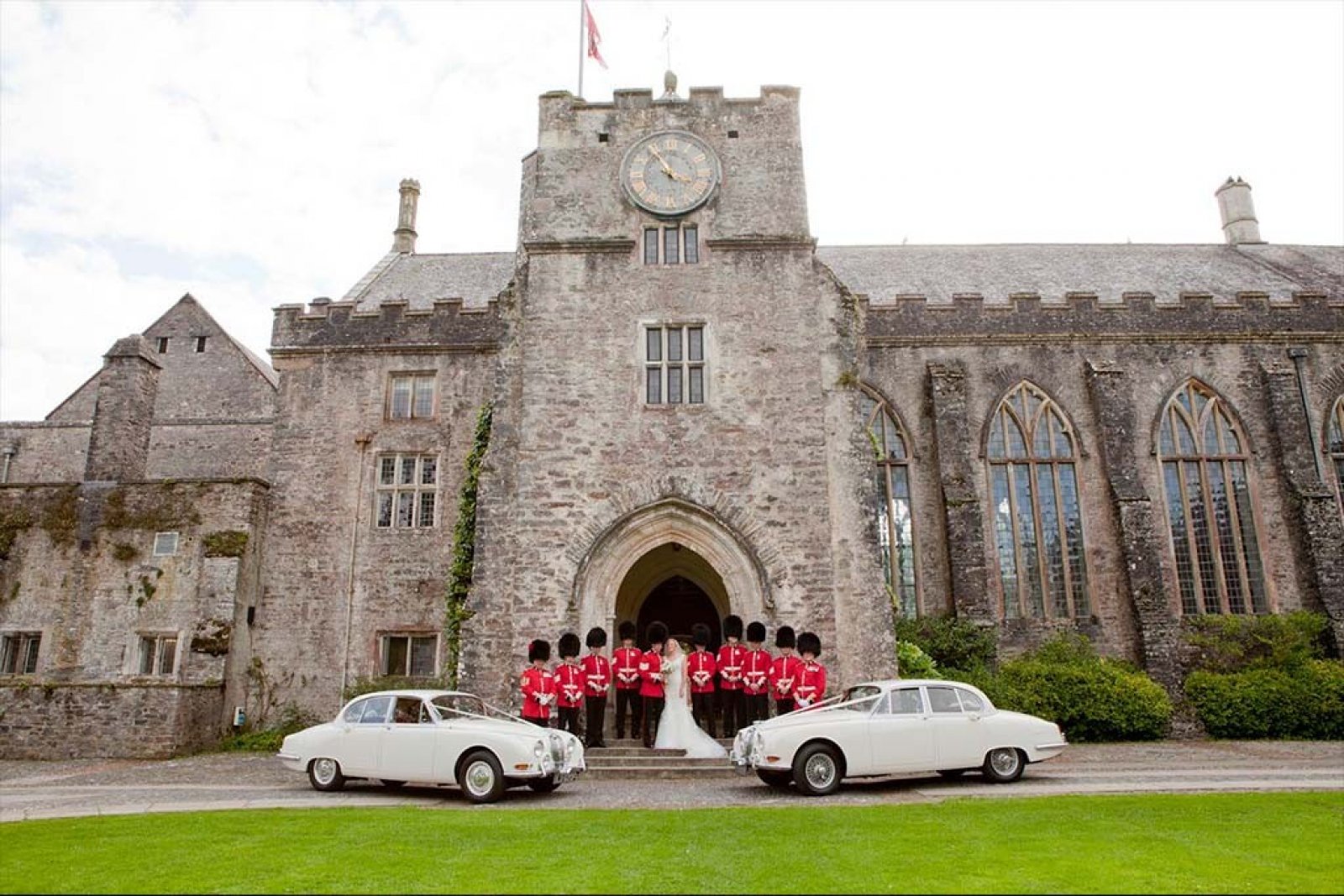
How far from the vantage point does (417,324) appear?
72.2 ft

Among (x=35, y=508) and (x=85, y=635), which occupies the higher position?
(x=35, y=508)

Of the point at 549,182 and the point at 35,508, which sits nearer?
the point at 549,182

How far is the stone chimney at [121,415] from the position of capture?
65.8 feet

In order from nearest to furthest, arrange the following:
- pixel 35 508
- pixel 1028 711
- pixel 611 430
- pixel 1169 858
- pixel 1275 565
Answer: pixel 1169 858 → pixel 611 430 → pixel 1028 711 → pixel 35 508 → pixel 1275 565

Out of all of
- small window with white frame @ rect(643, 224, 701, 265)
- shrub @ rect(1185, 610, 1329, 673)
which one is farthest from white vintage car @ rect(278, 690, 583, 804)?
shrub @ rect(1185, 610, 1329, 673)

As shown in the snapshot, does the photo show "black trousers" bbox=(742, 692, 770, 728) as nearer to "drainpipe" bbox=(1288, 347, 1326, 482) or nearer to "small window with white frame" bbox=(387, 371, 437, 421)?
"small window with white frame" bbox=(387, 371, 437, 421)

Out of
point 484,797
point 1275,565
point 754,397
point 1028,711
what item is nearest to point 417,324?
point 754,397

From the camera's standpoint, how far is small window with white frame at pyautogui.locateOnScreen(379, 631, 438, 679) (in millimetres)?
20078

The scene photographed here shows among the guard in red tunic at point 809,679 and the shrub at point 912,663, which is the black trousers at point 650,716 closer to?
the guard in red tunic at point 809,679

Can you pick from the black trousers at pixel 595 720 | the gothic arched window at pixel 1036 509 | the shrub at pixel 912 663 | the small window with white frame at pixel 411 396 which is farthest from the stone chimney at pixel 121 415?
the gothic arched window at pixel 1036 509

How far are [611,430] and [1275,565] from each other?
1628cm

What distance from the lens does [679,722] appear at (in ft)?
45.9

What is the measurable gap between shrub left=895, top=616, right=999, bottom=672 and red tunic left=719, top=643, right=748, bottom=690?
618 cm

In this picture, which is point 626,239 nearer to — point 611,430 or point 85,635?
point 611,430
